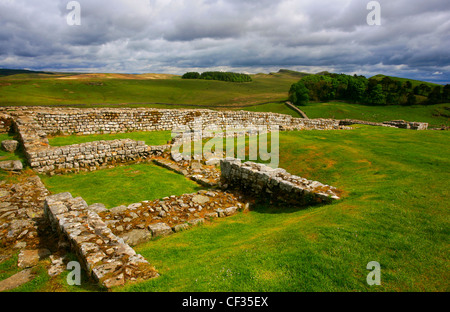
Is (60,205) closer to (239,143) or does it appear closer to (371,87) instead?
(239,143)

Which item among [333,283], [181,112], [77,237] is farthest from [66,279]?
[181,112]

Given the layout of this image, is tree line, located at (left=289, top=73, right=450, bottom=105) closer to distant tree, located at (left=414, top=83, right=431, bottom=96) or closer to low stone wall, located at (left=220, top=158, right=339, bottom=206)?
distant tree, located at (left=414, top=83, right=431, bottom=96)

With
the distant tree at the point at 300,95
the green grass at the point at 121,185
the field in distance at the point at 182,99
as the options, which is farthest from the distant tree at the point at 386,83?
the green grass at the point at 121,185

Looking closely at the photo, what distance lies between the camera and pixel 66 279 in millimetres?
5535

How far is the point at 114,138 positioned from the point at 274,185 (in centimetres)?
1704

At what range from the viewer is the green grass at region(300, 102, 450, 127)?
5722 cm

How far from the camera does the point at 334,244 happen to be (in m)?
5.59

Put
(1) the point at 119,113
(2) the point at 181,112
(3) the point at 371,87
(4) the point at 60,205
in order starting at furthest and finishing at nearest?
(3) the point at 371,87, (2) the point at 181,112, (1) the point at 119,113, (4) the point at 60,205

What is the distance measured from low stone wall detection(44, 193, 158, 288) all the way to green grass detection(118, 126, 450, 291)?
1.86 feet

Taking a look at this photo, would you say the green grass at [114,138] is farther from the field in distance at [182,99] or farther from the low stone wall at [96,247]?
the field in distance at [182,99]

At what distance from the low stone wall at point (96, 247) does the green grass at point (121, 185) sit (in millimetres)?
2439

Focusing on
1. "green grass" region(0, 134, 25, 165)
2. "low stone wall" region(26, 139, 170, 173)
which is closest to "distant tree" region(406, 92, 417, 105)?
"low stone wall" region(26, 139, 170, 173)

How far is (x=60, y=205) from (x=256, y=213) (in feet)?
24.7

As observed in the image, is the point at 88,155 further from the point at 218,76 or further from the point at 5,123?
the point at 218,76
